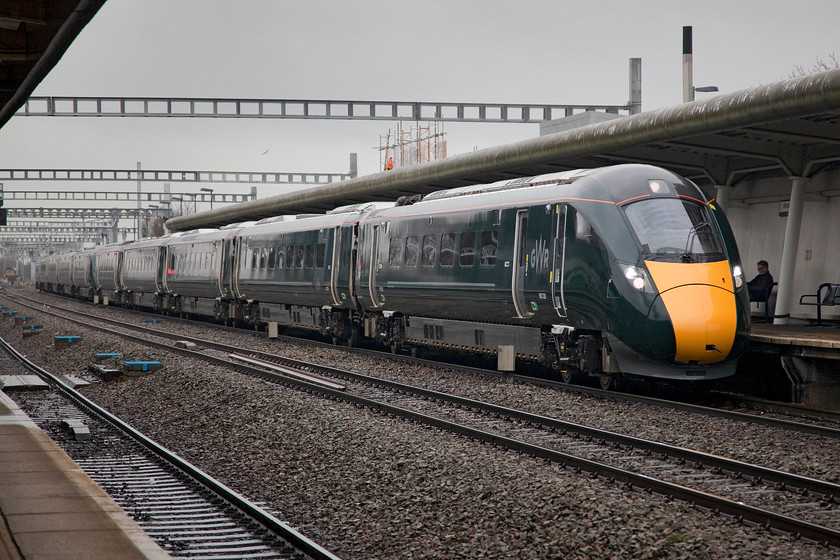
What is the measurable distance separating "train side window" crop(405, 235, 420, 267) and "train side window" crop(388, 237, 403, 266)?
295 mm

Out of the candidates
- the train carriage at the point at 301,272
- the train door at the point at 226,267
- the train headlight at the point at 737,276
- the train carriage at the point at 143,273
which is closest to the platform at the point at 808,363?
the train headlight at the point at 737,276

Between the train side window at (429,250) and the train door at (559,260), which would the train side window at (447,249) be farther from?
the train door at (559,260)

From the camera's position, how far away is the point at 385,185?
84.5ft

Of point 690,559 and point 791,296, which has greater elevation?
point 791,296

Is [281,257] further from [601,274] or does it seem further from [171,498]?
[171,498]

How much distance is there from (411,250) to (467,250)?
241cm

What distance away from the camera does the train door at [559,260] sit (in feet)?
46.5

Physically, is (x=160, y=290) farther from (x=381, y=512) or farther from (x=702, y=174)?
(x=381, y=512)

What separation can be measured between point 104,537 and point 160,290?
3546 cm

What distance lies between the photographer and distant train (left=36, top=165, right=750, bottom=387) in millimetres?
12789

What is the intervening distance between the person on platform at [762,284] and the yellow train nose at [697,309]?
498 cm

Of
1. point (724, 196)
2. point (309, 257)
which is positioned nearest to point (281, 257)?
point (309, 257)

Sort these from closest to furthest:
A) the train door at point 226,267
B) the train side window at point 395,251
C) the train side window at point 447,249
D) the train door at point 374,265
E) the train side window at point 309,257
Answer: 1. the train side window at point 447,249
2. the train side window at point 395,251
3. the train door at point 374,265
4. the train side window at point 309,257
5. the train door at point 226,267

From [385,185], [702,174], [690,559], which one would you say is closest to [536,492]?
[690,559]
